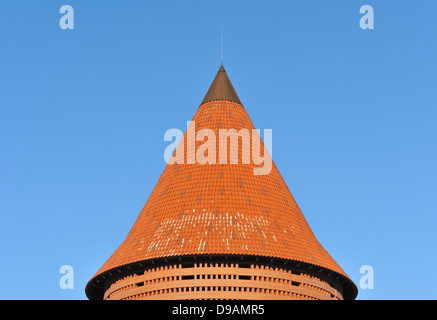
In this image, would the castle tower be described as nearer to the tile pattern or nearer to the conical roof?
the tile pattern

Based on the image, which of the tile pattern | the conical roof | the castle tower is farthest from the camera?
the conical roof

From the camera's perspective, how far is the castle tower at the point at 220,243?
41125 millimetres

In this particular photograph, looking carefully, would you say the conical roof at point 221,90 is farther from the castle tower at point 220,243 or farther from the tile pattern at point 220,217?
the tile pattern at point 220,217

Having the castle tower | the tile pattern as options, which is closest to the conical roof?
the castle tower

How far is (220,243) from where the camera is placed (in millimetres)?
41469

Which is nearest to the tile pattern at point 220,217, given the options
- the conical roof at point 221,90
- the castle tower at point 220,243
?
the castle tower at point 220,243

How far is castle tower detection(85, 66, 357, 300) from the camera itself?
41.1 meters

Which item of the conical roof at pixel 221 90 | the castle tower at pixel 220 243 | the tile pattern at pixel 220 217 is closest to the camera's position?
the castle tower at pixel 220 243

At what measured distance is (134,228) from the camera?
45.9 metres

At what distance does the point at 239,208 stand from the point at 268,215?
159cm

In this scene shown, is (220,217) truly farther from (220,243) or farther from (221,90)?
(221,90)
